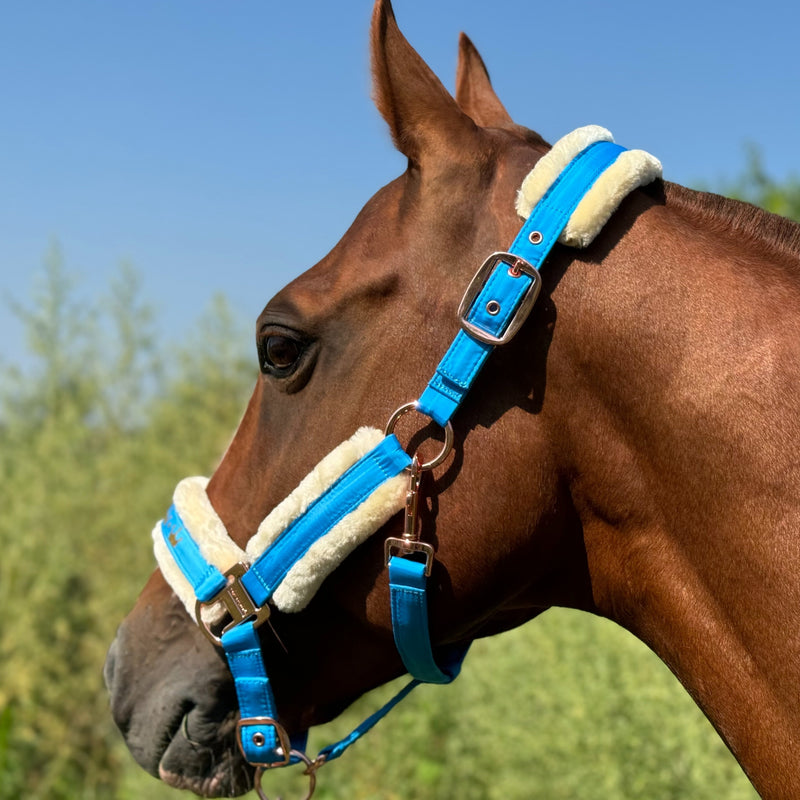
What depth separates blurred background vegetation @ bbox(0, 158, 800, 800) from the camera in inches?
201

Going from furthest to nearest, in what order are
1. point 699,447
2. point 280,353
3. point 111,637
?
point 111,637 → point 280,353 → point 699,447

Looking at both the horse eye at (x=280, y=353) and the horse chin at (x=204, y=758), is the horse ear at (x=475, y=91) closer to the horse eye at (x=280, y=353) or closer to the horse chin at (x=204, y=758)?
the horse eye at (x=280, y=353)

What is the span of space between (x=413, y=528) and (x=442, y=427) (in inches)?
8.5

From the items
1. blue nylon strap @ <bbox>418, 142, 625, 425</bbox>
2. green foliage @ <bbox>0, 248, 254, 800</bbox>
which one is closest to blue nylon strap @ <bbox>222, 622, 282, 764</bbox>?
blue nylon strap @ <bbox>418, 142, 625, 425</bbox>

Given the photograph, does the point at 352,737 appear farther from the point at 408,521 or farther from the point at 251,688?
the point at 408,521

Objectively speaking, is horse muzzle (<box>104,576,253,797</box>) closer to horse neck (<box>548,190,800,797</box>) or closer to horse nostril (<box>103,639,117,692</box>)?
horse nostril (<box>103,639,117,692</box>)

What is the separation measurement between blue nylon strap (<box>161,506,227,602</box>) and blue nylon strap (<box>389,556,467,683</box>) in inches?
16.7

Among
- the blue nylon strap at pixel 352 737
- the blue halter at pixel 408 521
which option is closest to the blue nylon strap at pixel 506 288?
the blue halter at pixel 408 521

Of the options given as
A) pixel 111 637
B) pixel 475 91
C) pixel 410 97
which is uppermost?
pixel 475 91

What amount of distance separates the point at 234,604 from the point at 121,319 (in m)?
A: 13.8

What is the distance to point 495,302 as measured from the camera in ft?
5.64

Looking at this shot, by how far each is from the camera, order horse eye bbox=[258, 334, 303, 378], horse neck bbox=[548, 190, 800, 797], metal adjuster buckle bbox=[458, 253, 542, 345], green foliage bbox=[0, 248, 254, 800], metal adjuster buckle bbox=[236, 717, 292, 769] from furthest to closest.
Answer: green foliage bbox=[0, 248, 254, 800], metal adjuster buckle bbox=[236, 717, 292, 769], horse eye bbox=[258, 334, 303, 378], metal adjuster buckle bbox=[458, 253, 542, 345], horse neck bbox=[548, 190, 800, 797]

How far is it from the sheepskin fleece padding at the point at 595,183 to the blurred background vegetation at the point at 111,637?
3523 millimetres

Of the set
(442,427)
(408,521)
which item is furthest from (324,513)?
(442,427)
